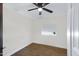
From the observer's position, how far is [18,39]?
1190 millimetres

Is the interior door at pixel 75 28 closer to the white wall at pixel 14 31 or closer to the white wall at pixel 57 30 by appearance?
the white wall at pixel 57 30

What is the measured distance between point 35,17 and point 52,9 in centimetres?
25

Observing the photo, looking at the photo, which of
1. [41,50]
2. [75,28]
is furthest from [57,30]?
[41,50]

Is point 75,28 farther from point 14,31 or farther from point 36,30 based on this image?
point 14,31

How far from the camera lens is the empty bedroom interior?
44.0 inches

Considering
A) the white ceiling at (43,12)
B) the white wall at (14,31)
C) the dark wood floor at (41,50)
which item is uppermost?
the white ceiling at (43,12)

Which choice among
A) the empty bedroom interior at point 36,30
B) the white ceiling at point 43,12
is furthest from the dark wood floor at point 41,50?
the white ceiling at point 43,12

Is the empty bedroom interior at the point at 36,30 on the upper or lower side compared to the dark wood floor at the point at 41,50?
upper

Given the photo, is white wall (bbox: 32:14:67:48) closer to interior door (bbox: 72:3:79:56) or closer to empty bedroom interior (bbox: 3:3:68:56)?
empty bedroom interior (bbox: 3:3:68:56)

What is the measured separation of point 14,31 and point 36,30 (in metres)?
0.28

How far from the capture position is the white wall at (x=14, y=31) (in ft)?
3.54

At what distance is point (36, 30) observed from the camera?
1208mm

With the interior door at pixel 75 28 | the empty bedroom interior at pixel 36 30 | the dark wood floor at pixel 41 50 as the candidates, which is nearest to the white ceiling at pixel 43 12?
the empty bedroom interior at pixel 36 30

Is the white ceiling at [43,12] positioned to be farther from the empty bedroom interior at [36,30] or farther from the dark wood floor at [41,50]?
the dark wood floor at [41,50]
